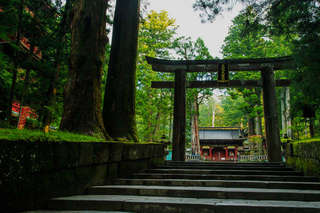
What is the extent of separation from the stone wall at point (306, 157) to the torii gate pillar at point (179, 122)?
386cm

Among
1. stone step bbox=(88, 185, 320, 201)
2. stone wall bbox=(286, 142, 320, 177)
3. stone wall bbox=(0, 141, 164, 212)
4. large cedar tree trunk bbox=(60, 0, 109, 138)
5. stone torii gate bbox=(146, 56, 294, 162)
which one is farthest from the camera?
stone torii gate bbox=(146, 56, 294, 162)

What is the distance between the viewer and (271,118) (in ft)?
27.5

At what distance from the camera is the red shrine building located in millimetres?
21234

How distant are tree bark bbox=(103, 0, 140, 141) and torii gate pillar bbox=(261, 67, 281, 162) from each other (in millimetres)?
5660

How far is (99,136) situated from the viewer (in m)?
4.05

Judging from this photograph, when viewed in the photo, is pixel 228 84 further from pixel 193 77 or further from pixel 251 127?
pixel 251 127

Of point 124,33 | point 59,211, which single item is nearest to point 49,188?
point 59,211

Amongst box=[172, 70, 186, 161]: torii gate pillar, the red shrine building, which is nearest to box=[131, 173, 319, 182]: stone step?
box=[172, 70, 186, 161]: torii gate pillar

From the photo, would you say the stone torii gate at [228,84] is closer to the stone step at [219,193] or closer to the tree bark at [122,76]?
the tree bark at [122,76]

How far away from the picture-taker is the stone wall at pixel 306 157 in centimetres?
385

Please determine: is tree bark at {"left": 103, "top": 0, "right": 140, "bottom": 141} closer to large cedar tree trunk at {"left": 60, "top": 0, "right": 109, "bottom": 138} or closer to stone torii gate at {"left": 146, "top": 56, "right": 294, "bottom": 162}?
large cedar tree trunk at {"left": 60, "top": 0, "right": 109, "bottom": 138}

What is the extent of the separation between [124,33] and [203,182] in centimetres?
410

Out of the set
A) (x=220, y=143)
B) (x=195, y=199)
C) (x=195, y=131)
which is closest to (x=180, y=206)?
(x=195, y=199)

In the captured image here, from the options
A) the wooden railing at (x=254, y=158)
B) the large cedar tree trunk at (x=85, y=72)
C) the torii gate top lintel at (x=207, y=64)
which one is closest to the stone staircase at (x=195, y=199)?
the large cedar tree trunk at (x=85, y=72)
